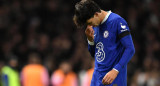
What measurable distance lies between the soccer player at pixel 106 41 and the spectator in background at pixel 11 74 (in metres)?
4.99

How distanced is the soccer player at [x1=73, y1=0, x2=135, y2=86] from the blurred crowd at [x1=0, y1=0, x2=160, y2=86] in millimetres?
4024

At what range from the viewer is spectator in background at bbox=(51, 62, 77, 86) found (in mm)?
9711

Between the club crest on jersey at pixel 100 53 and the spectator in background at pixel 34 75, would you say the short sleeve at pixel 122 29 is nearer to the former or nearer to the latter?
the club crest on jersey at pixel 100 53

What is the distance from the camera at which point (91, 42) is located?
503 cm

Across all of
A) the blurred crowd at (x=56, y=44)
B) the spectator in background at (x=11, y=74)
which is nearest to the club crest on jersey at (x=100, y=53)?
the blurred crowd at (x=56, y=44)

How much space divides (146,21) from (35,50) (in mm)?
2961

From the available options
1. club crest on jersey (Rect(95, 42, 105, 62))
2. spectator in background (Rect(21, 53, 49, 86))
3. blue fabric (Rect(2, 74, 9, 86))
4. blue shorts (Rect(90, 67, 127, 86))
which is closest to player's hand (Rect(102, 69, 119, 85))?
blue shorts (Rect(90, 67, 127, 86))

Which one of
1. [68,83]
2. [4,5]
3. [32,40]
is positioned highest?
[4,5]

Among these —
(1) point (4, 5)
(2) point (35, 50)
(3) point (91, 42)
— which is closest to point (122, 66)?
(3) point (91, 42)

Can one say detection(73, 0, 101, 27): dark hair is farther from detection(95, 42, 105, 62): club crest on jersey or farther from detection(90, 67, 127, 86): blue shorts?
detection(90, 67, 127, 86): blue shorts

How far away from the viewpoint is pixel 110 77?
4586 millimetres

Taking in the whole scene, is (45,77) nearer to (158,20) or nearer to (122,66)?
(158,20)

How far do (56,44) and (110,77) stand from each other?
6.92 metres

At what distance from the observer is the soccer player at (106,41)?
184 inches
